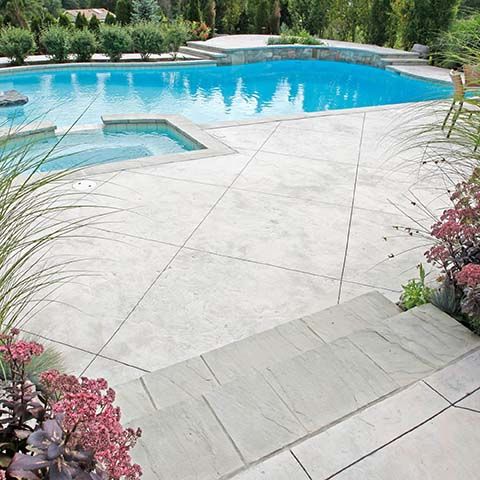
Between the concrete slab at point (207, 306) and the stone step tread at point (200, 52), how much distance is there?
1085 centimetres

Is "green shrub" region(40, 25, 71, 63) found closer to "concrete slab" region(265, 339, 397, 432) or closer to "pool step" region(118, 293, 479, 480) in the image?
"pool step" region(118, 293, 479, 480)

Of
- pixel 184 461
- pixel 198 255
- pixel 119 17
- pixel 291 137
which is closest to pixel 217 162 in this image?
pixel 291 137

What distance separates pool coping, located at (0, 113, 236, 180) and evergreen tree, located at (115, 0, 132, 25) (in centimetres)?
1009

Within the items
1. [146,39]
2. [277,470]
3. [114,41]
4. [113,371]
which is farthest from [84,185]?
[146,39]

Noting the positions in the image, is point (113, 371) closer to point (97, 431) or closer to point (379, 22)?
point (97, 431)

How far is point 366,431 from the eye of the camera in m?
1.46

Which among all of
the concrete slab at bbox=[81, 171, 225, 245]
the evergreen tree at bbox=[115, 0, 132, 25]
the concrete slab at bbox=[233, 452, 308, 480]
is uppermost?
the evergreen tree at bbox=[115, 0, 132, 25]

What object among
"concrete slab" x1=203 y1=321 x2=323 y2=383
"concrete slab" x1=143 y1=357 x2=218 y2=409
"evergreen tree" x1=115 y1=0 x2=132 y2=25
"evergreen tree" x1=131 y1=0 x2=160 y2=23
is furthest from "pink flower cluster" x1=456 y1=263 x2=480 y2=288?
"evergreen tree" x1=131 y1=0 x2=160 y2=23

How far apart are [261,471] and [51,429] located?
2.34 ft

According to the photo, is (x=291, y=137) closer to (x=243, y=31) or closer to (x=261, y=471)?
(x=261, y=471)

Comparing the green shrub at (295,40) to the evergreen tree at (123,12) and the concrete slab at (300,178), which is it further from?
the concrete slab at (300,178)

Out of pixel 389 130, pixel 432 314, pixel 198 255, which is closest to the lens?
pixel 432 314

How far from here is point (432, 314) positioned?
2090 millimetres

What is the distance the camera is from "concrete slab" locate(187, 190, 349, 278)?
2.94 m
